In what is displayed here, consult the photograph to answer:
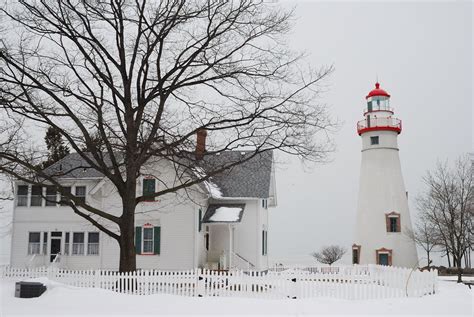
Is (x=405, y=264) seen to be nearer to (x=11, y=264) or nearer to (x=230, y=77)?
(x=230, y=77)

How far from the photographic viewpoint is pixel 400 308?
14117 millimetres

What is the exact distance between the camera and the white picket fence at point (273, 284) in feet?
53.3

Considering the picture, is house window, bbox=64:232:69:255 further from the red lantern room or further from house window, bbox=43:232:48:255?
the red lantern room

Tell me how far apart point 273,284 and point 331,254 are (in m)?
38.2

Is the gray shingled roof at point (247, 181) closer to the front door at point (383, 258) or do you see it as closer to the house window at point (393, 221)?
the house window at point (393, 221)

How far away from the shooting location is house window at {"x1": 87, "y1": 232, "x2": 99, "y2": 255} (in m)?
27.4

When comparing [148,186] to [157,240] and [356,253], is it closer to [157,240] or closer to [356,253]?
[157,240]

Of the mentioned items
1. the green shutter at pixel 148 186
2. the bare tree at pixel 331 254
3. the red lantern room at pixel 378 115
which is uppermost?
the red lantern room at pixel 378 115

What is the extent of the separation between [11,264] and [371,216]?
2125 cm

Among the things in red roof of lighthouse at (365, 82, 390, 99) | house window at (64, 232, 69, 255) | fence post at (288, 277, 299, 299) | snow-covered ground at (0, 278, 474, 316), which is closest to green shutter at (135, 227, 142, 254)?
house window at (64, 232, 69, 255)

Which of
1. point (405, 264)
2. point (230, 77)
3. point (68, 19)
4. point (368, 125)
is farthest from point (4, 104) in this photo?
point (405, 264)

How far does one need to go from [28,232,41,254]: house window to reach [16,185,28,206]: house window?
170cm

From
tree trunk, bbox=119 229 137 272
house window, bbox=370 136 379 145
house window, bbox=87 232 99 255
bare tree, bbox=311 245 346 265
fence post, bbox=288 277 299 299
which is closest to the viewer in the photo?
fence post, bbox=288 277 299 299

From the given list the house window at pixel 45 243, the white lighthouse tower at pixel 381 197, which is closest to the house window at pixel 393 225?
the white lighthouse tower at pixel 381 197
